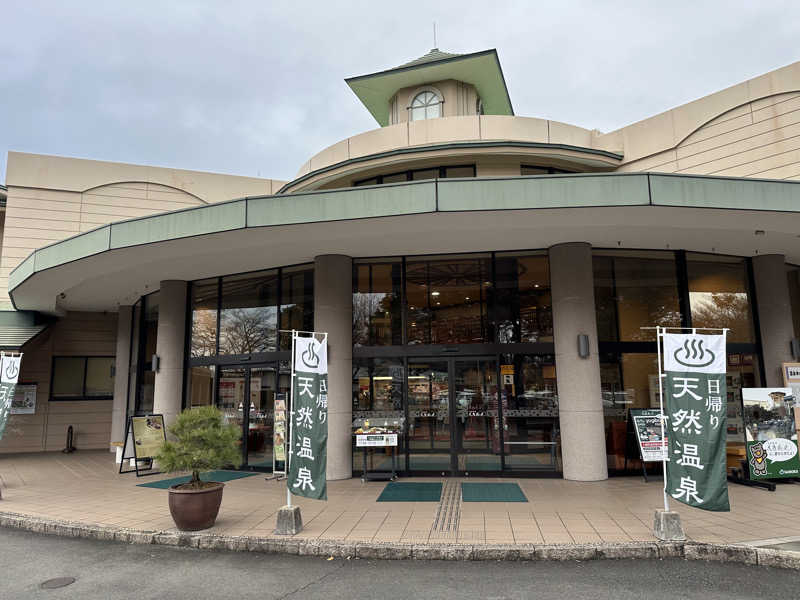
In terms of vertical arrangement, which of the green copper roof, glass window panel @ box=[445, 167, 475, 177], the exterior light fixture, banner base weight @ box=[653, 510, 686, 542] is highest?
the green copper roof

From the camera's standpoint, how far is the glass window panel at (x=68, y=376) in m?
17.1

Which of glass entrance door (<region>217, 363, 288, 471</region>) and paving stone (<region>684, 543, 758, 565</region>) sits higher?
glass entrance door (<region>217, 363, 288, 471</region>)

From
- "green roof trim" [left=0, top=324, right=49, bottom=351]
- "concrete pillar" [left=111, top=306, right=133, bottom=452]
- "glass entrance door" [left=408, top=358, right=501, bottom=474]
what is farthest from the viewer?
"concrete pillar" [left=111, top=306, right=133, bottom=452]

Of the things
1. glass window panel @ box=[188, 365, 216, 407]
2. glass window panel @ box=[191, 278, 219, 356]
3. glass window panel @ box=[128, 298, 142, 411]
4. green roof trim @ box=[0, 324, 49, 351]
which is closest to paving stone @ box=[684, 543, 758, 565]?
glass window panel @ box=[188, 365, 216, 407]

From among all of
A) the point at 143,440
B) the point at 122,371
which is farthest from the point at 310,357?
the point at 122,371

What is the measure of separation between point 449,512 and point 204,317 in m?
8.09

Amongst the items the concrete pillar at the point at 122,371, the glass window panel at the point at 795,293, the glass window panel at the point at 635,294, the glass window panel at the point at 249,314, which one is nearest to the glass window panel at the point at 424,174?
the glass window panel at the point at 249,314

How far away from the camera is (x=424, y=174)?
41.1 ft

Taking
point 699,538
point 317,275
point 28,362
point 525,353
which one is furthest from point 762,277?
point 28,362

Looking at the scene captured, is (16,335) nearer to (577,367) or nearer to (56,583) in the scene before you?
(56,583)

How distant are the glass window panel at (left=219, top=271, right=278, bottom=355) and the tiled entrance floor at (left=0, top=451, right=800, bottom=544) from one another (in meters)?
3.07

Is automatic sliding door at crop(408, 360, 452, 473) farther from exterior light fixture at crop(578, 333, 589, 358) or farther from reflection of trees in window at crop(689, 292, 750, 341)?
reflection of trees in window at crop(689, 292, 750, 341)

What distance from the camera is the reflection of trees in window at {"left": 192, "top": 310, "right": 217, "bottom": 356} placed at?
1279 centimetres

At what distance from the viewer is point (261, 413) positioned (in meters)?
11.8
